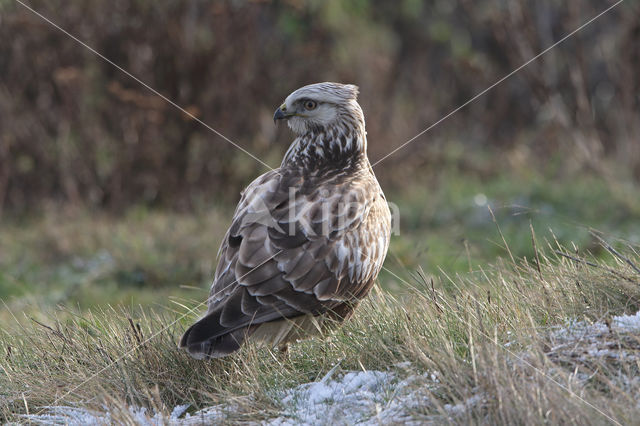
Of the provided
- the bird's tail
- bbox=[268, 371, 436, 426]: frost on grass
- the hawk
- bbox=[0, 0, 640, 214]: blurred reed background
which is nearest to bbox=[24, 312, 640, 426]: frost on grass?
bbox=[268, 371, 436, 426]: frost on grass

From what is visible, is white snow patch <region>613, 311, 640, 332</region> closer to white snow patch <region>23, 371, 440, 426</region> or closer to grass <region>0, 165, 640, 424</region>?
grass <region>0, 165, 640, 424</region>

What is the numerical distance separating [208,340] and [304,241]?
77cm

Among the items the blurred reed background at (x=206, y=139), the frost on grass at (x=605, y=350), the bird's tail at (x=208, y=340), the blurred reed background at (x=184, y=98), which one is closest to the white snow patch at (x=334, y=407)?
the bird's tail at (x=208, y=340)

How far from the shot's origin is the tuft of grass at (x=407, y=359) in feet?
10.8

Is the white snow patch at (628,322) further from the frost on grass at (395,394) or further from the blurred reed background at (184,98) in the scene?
the blurred reed background at (184,98)

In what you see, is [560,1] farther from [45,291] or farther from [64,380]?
[64,380]

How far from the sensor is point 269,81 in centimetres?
1052

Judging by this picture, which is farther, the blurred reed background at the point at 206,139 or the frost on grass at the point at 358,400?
the blurred reed background at the point at 206,139

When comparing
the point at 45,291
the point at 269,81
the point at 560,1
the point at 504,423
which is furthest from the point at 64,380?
the point at 560,1

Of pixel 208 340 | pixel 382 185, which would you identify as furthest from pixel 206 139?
pixel 208 340

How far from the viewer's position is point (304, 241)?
438 cm

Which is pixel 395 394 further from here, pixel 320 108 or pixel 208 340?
pixel 320 108

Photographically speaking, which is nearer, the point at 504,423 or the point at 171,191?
the point at 504,423

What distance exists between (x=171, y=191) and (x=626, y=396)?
25.0 feet
